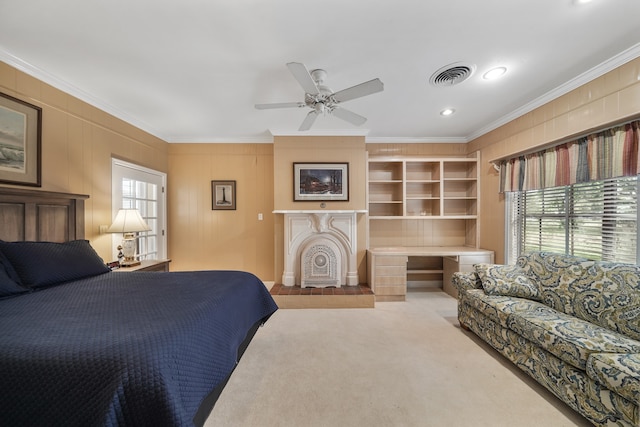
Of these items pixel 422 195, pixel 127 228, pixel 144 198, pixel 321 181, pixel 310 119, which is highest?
pixel 310 119

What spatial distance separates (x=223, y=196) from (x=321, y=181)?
1.71 m

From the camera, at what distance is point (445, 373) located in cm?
199

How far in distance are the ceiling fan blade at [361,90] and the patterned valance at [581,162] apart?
2057 mm

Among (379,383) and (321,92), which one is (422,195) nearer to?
(321,92)

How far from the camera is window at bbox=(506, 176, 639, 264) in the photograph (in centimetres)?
209

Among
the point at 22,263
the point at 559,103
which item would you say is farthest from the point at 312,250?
the point at 559,103

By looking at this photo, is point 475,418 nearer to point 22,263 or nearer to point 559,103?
point 559,103

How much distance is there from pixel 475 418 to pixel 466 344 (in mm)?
993

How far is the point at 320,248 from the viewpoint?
3721 millimetres

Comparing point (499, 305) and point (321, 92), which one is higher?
point (321, 92)

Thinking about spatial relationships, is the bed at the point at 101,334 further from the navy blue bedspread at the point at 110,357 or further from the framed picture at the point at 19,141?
the framed picture at the point at 19,141

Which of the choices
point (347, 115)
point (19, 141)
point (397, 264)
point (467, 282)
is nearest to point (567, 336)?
point (467, 282)

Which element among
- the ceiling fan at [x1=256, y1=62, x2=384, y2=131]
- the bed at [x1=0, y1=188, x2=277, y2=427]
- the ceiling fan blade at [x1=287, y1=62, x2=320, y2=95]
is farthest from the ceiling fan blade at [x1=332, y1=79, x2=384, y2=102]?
the bed at [x1=0, y1=188, x2=277, y2=427]

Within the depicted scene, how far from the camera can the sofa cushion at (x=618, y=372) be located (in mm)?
1246
